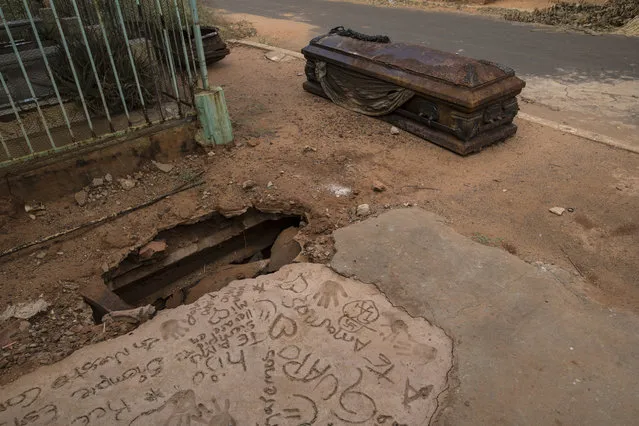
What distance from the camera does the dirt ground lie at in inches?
121

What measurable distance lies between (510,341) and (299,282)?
4.40ft

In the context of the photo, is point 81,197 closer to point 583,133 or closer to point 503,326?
point 503,326

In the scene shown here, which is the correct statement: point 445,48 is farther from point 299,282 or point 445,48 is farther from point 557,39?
point 299,282

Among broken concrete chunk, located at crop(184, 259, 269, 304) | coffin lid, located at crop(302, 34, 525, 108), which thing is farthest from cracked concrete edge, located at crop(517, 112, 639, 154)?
broken concrete chunk, located at crop(184, 259, 269, 304)

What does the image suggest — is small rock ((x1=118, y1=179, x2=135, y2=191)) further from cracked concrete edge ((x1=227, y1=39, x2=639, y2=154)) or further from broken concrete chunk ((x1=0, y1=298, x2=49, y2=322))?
cracked concrete edge ((x1=227, y1=39, x2=639, y2=154))

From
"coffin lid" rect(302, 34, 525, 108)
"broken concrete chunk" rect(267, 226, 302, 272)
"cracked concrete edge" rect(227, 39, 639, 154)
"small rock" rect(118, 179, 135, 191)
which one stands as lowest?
"broken concrete chunk" rect(267, 226, 302, 272)

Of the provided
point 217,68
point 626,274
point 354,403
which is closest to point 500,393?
point 354,403

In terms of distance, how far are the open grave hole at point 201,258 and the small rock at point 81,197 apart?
0.78 metres

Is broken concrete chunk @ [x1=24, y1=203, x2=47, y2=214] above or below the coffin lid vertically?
below

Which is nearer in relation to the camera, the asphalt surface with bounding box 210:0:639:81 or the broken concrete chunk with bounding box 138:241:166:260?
the broken concrete chunk with bounding box 138:241:166:260

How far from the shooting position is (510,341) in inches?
102

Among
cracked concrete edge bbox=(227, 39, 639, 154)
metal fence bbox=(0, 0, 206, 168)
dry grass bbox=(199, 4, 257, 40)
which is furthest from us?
dry grass bbox=(199, 4, 257, 40)

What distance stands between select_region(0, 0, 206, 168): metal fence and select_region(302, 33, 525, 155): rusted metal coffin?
1.91 m

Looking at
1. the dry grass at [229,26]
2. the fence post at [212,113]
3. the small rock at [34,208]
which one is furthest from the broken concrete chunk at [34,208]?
the dry grass at [229,26]
